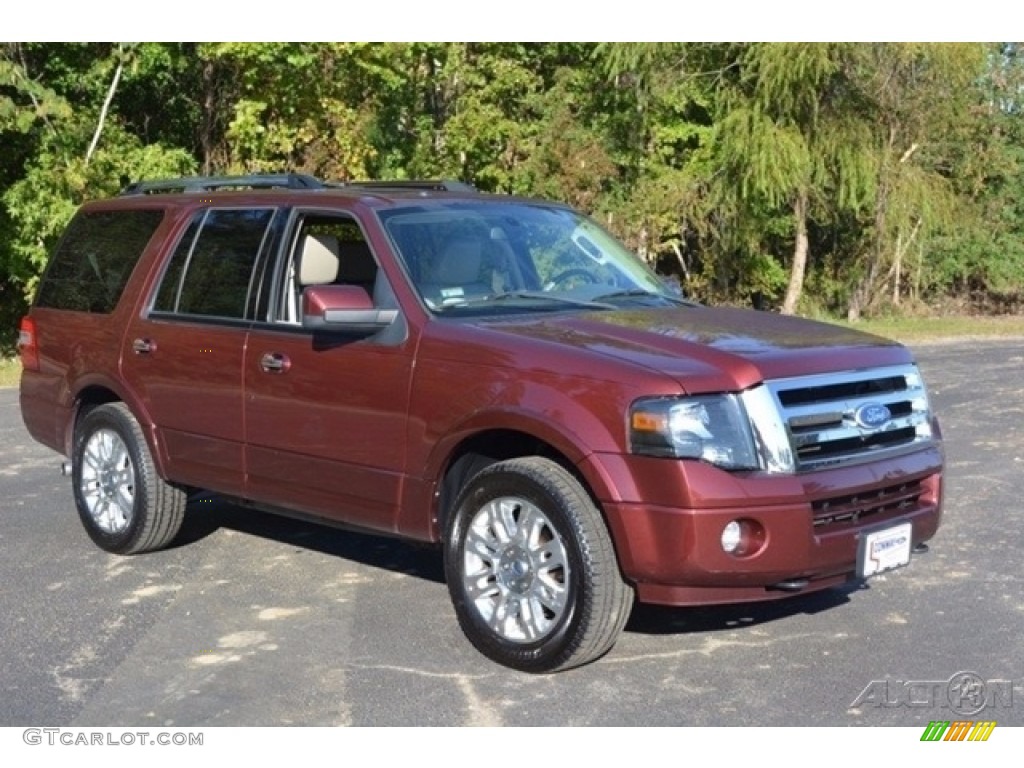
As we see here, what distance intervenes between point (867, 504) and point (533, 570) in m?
1.34

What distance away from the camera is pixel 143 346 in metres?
7.54

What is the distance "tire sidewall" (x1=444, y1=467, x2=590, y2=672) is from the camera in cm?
546

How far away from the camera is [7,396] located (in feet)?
52.1

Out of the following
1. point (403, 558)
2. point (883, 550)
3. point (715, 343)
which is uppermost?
point (715, 343)

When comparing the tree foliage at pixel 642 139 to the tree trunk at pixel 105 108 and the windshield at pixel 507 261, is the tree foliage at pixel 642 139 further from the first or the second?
the windshield at pixel 507 261

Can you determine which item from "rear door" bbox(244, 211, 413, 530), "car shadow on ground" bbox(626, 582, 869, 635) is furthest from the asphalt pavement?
"rear door" bbox(244, 211, 413, 530)

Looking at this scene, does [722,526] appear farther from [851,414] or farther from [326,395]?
[326,395]

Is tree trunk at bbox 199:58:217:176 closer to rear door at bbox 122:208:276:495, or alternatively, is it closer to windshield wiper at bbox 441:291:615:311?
rear door at bbox 122:208:276:495

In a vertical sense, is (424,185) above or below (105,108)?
below

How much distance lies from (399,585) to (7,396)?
10.2m

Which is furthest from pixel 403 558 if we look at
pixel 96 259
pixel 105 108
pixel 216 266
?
pixel 105 108

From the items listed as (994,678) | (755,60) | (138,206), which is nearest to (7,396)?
(138,206)

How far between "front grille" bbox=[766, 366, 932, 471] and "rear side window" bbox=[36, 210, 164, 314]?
12.9ft

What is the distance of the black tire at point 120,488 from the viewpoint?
7637mm
